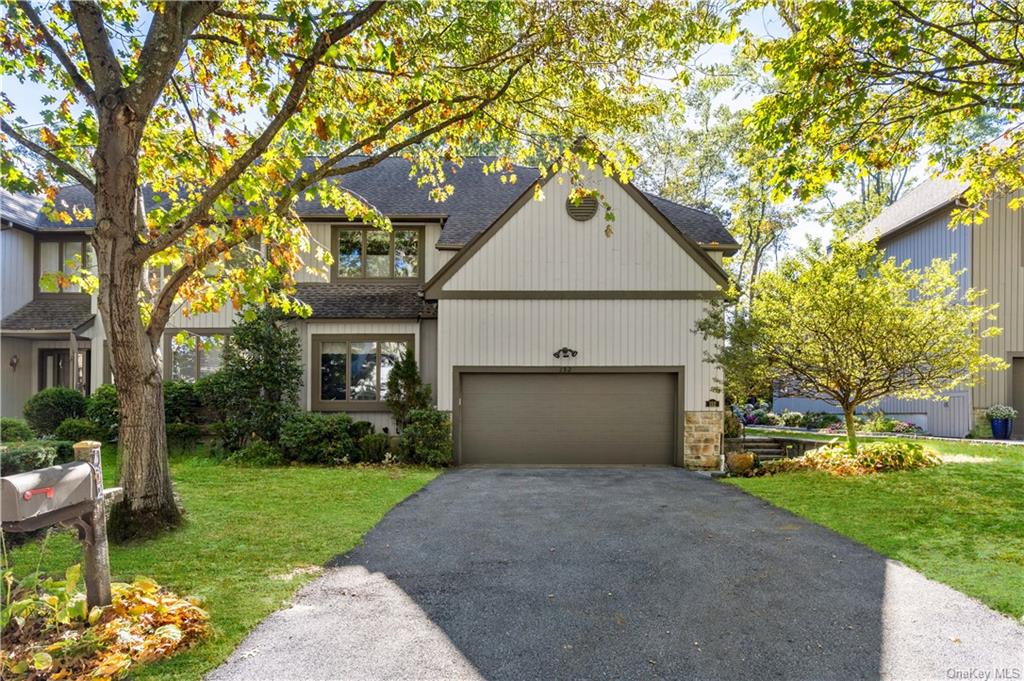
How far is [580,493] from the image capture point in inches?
350

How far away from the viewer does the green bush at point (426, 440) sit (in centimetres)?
1146

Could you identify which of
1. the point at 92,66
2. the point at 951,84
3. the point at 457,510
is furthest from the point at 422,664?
the point at 951,84

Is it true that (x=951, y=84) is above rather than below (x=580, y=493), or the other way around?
above

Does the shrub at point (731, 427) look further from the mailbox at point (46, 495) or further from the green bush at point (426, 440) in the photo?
the mailbox at point (46, 495)

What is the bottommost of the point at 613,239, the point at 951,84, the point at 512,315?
the point at 512,315

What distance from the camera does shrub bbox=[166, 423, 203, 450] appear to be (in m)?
12.3

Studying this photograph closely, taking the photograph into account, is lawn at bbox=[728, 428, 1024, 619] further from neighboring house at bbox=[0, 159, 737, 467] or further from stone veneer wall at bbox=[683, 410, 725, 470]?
neighboring house at bbox=[0, 159, 737, 467]

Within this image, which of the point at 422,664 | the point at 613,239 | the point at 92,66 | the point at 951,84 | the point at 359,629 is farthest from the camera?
the point at 613,239

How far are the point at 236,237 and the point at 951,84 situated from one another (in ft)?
30.9

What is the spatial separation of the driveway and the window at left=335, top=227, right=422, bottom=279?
8.71m

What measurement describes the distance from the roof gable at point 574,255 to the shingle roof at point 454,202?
1.23m

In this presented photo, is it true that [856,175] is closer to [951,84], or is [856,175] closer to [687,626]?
[951,84]

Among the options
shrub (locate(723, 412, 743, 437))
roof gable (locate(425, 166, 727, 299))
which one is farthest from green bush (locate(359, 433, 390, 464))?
shrub (locate(723, 412, 743, 437))

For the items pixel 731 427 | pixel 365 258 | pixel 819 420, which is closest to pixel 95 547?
pixel 365 258
